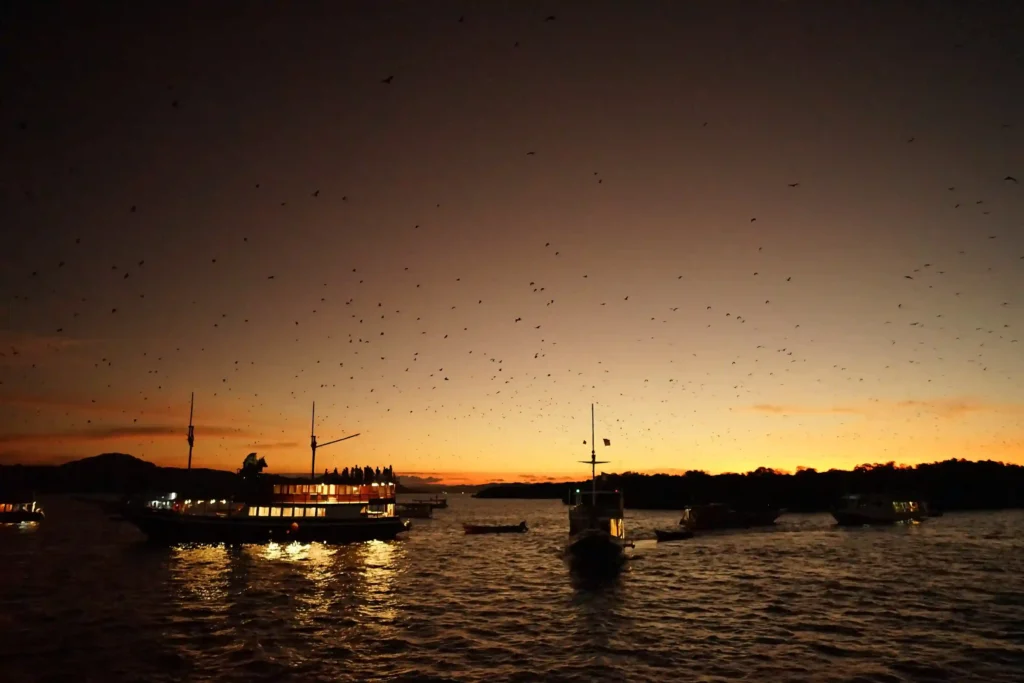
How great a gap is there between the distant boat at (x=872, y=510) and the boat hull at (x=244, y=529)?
7818 centimetres

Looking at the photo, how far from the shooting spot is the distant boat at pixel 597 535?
163 ft

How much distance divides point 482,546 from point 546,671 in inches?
2304

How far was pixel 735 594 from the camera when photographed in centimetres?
4069

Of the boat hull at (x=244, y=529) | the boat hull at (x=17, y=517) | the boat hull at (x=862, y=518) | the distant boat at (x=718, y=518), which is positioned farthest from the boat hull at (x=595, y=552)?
the boat hull at (x=17, y=517)

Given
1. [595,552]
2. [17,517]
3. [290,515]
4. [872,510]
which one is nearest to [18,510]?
[17,517]

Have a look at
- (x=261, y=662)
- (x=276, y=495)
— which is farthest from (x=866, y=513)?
(x=261, y=662)

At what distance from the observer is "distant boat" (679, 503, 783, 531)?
10306 cm

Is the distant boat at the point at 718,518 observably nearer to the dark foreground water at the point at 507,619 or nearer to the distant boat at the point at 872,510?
the distant boat at the point at 872,510

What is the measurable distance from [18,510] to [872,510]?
146m

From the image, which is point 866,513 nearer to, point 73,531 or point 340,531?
point 340,531

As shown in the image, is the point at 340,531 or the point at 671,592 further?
the point at 340,531

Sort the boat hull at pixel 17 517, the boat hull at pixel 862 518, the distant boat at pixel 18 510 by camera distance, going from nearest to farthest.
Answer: the boat hull at pixel 862 518 → the boat hull at pixel 17 517 → the distant boat at pixel 18 510

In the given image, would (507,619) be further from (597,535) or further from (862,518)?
(862,518)

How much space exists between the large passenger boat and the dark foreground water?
10.8m
